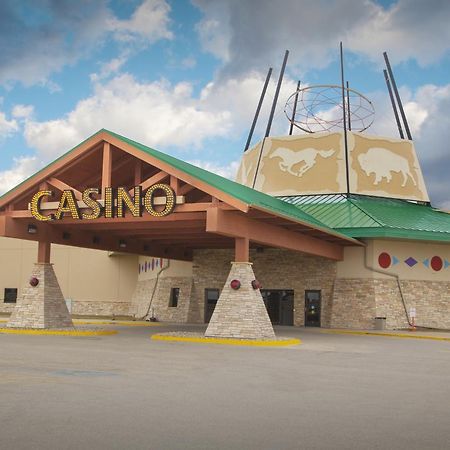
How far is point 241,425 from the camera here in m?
7.78

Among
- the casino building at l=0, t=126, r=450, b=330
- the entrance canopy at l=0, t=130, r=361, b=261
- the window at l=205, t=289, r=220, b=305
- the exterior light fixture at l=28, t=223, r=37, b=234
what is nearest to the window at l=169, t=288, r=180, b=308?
the casino building at l=0, t=126, r=450, b=330

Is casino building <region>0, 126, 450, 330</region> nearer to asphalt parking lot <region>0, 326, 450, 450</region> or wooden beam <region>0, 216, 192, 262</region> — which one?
wooden beam <region>0, 216, 192, 262</region>

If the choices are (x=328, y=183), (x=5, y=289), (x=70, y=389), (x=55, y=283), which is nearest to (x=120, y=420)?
(x=70, y=389)

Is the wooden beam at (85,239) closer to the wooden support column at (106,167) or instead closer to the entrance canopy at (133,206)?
the entrance canopy at (133,206)

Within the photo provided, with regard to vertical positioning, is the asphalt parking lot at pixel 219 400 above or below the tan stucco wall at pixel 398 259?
below

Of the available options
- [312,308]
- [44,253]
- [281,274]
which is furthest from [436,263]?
[44,253]

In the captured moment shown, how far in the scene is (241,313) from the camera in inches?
835

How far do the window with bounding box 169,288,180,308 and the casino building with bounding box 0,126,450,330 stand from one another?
0.08 m

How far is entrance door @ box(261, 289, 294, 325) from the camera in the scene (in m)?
33.0

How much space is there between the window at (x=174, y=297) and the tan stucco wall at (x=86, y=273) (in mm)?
11029

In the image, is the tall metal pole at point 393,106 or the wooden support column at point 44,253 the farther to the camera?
the tall metal pole at point 393,106

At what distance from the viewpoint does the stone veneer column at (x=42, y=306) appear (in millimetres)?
24578

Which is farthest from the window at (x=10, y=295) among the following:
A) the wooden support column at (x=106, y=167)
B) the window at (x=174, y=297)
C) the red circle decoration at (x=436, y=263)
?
the red circle decoration at (x=436, y=263)

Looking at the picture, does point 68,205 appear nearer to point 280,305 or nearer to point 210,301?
point 210,301
